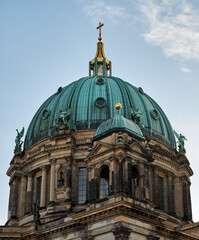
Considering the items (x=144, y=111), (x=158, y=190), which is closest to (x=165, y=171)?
(x=158, y=190)

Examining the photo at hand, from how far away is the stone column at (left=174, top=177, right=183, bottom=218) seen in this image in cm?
5177

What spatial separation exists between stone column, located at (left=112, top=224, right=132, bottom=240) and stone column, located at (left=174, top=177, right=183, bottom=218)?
56.4 feet

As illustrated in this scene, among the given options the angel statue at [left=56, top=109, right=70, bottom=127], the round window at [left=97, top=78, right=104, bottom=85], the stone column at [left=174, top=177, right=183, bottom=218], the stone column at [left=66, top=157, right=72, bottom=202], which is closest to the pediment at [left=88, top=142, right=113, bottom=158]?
the stone column at [left=66, top=157, right=72, bottom=202]

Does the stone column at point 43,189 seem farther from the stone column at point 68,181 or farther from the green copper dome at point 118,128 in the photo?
the green copper dome at point 118,128

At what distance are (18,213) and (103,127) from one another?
15745mm

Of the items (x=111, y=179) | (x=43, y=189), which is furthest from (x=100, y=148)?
(x=43, y=189)

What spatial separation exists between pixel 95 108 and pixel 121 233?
19.3 metres

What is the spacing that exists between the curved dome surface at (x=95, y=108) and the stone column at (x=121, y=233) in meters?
16.8

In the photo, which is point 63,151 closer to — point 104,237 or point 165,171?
point 165,171

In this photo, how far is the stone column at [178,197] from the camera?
51.8 meters

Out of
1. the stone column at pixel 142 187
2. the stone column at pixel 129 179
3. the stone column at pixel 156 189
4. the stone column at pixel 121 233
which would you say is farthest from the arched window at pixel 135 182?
the stone column at pixel 156 189

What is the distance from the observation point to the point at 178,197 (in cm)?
5209

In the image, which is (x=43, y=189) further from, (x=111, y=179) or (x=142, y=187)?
(x=142, y=187)

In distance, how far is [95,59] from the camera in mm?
61062
